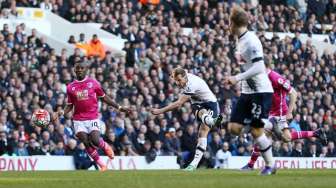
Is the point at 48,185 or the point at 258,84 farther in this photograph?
the point at 258,84

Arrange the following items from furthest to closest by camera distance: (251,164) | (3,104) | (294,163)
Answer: (294,163), (3,104), (251,164)

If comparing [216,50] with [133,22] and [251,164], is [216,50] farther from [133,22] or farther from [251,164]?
[251,164]

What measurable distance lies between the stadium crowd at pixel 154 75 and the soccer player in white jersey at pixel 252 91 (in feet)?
34.4

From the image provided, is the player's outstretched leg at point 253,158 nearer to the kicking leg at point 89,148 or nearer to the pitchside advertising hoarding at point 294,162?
the kicking leg at point 89,148

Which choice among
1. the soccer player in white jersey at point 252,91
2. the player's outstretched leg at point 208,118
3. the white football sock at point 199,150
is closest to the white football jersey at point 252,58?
the soccer player in white jersey at point 252,91

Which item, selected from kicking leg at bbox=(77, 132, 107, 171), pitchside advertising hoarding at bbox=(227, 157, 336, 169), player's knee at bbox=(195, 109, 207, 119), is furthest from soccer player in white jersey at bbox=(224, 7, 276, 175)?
pitchside advertising hoarding at bbox=(227, 157, 336, 169)

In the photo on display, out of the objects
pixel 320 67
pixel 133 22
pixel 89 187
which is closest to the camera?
pixel 89 187

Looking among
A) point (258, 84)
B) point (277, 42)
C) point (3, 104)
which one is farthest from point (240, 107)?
point (277, 42)

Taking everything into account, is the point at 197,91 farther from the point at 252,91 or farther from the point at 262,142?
the point at 262,142

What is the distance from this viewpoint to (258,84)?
18375 millimetres

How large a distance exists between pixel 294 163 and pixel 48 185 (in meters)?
16.5

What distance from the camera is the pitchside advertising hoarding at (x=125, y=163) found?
27078 millimetres

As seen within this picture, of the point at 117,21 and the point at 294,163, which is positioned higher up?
the point at 117,21

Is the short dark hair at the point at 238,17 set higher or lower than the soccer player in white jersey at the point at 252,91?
higher
